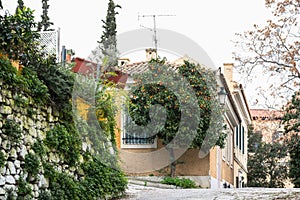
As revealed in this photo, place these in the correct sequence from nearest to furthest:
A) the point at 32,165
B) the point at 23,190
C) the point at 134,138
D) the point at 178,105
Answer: the point at 23,190 < the point at 32,165 < the point at 178,105 < the point at 134,138

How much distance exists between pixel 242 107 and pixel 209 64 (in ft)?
39.1

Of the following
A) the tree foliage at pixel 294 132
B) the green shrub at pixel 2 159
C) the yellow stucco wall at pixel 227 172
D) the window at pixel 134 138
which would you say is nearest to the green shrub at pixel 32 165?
the green shrub at pixel 2 159

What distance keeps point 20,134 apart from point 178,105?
10.7m

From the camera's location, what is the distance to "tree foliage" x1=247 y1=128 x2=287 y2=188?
32.5 metres

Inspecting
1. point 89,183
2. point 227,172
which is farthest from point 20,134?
point 227,172

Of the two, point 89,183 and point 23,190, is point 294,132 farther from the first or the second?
point 23,190

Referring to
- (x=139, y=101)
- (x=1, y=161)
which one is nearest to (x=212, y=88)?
(x=139, y=101)

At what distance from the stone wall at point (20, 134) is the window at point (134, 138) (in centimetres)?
1048

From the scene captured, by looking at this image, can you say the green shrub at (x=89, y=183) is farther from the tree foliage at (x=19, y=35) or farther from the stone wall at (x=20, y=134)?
the tree foliage at (x=19, y=35)

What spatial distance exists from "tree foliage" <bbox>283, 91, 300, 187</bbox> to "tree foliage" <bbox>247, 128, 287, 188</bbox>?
7.57 ft

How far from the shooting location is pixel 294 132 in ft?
65.4

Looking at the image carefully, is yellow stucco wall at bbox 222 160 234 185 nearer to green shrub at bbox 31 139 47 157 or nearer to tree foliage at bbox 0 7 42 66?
green shrub at bbox 31 139 47 157

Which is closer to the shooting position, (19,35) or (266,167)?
(19,35)

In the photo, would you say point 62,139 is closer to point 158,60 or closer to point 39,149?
point 39,149
